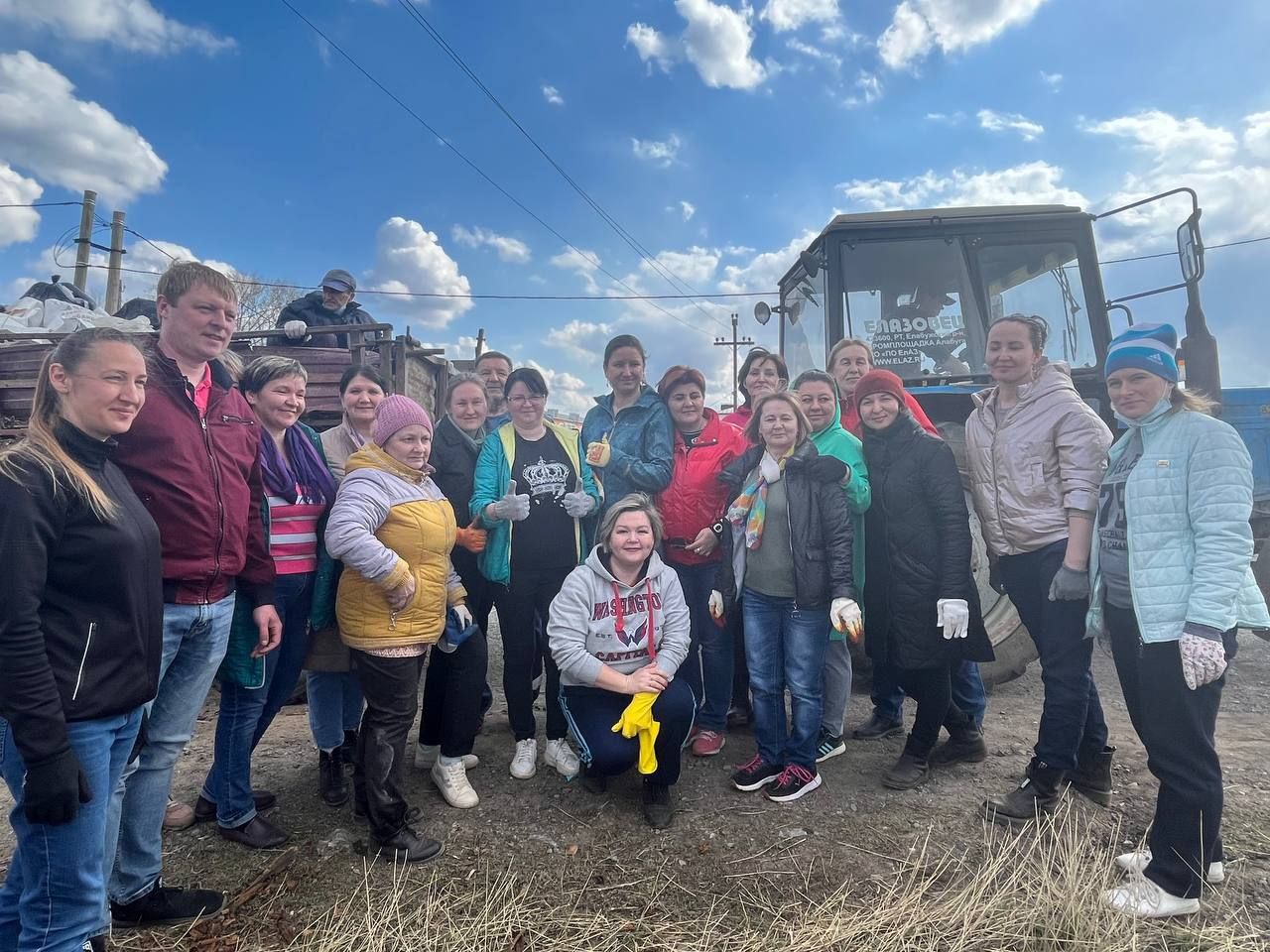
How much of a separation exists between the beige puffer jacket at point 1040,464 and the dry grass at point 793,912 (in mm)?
1068

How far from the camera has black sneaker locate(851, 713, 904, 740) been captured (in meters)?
3.32

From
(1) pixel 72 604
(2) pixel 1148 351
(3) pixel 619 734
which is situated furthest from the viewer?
(3) pixel 619 734

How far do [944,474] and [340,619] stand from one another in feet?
7.91

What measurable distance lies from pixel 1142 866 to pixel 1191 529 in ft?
3.66

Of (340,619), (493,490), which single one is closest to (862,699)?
(493,490)

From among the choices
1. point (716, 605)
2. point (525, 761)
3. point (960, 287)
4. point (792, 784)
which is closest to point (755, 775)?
point (792, 784)

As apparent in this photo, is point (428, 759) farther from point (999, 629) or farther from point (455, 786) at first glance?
point (999, 629)

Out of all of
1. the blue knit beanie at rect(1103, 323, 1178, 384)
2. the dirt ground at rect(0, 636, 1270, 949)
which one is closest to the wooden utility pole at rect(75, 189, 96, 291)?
the dirt ground at rect(0, 636, 1270, 949)

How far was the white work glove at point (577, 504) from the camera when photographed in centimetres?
299

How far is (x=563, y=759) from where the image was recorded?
2.98m

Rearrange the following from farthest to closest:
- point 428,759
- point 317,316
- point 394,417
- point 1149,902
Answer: point 317,316, point 428,759, point 394,417, point 1149,902

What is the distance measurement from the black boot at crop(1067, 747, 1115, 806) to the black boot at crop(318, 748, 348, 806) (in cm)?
303

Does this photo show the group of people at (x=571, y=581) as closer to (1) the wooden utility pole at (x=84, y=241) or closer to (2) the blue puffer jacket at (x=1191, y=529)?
(2) the blue puffer jacket at (x=1191, y=529)

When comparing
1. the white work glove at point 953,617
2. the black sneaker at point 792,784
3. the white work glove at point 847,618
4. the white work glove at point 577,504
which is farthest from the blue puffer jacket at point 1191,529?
→ the white work glove at point 577,504
